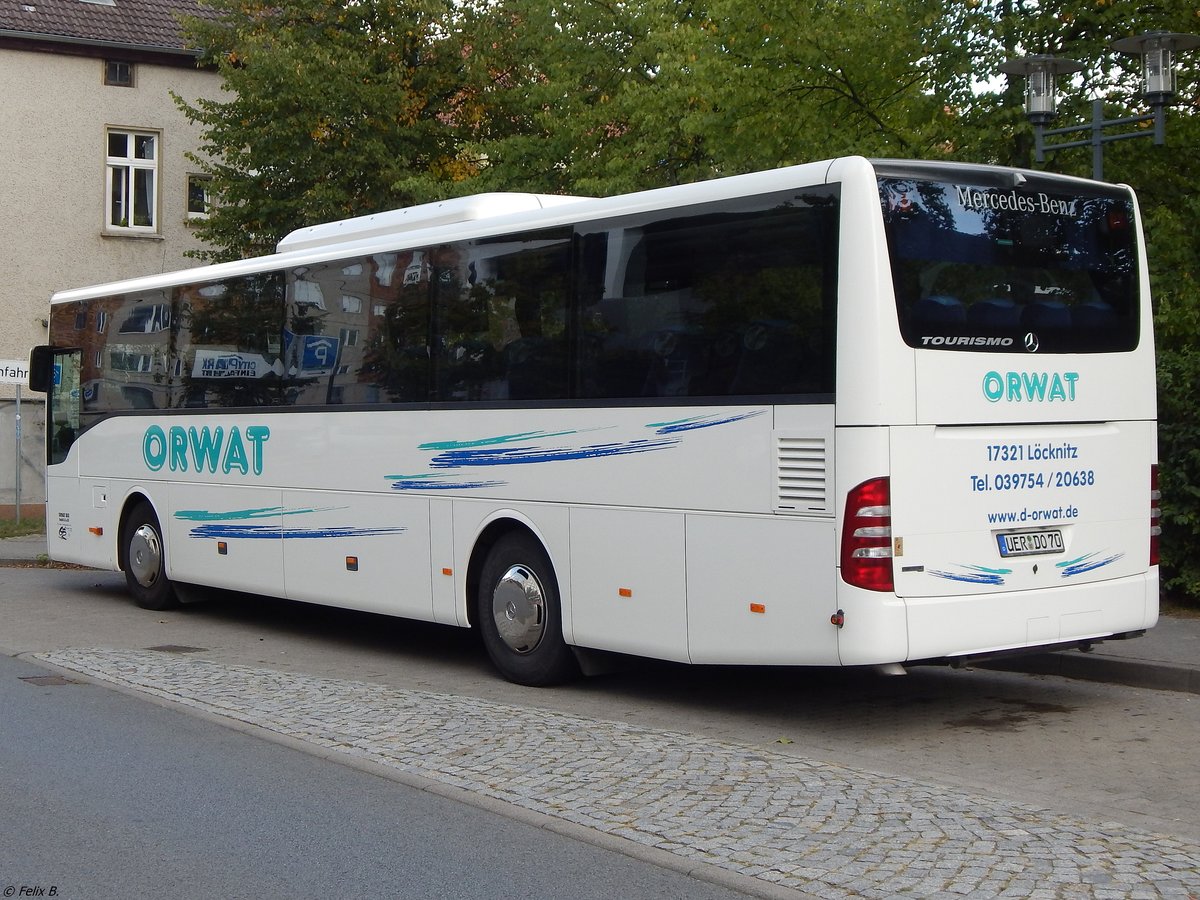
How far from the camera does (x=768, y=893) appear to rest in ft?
17.4

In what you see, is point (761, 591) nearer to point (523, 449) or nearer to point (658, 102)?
point (523, 449)

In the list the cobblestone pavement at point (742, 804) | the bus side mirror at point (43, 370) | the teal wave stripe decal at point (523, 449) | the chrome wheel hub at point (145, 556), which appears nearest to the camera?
the cobblestone pavement at point (742, 804)

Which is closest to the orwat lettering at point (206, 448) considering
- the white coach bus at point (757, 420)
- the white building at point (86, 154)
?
the white coach bus at point (757, 420)

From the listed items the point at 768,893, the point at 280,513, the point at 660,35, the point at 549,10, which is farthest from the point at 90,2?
the point at 768,893

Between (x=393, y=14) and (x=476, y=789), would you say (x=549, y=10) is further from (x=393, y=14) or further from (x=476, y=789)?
(x=476, y=789)

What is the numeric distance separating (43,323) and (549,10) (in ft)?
41.6

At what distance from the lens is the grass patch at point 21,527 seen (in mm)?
23192

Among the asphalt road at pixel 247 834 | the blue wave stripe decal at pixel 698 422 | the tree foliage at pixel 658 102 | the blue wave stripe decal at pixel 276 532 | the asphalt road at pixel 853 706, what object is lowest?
the asphalt road at pixel 853 706

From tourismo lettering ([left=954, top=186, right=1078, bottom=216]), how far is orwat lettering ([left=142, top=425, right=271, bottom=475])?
6.47m

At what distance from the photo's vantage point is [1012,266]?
8.48 m

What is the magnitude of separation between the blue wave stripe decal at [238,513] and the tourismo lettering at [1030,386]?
5.42m

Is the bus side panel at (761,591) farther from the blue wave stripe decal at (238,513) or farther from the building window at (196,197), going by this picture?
the building window at (196,197)

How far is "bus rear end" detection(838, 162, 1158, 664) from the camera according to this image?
7.90 m

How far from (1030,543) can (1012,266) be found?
1.53 meters
